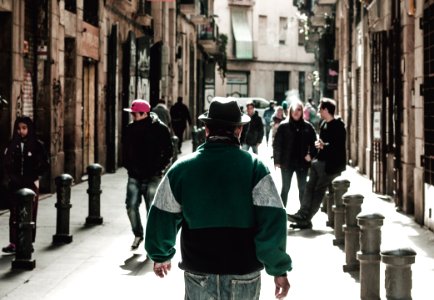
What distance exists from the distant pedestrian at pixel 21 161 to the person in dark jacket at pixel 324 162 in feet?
12.1

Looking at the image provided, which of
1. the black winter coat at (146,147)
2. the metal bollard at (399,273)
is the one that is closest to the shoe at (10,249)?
the black winter coat at (146,147)

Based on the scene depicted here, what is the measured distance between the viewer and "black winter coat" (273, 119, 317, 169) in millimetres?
12844

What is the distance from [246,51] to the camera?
61.7 meters

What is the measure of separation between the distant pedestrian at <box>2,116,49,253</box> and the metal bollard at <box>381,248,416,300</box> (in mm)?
5361

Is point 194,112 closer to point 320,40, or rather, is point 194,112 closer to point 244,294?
point 320,40

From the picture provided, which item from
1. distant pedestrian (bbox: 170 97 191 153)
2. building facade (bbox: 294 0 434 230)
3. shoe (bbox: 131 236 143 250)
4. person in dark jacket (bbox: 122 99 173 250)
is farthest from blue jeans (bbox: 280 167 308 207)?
distant pedestrian (bbox: 170 97 191 153)

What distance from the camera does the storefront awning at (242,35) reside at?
61594 mm

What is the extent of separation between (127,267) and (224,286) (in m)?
5.05

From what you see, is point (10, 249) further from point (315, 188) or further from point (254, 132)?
point (254, 132)

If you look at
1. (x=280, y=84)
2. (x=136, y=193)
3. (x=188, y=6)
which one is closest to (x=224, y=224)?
(x=136, y=193)

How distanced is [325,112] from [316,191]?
41.1 inches

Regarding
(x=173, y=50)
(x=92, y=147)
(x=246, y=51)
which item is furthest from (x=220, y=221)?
(x=246, y=51)

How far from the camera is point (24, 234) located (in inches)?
367

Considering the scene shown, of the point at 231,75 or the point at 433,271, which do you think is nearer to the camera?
the point at 433,271
